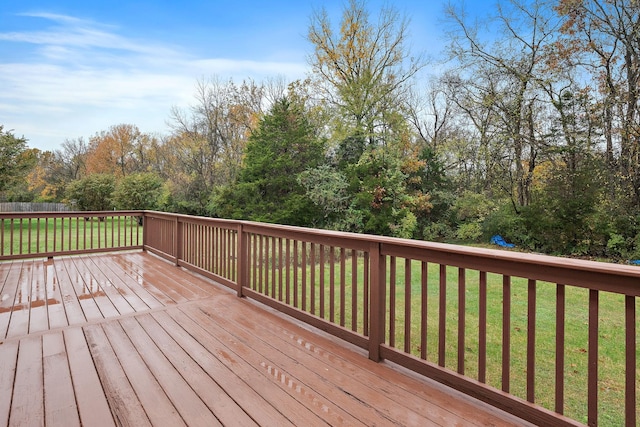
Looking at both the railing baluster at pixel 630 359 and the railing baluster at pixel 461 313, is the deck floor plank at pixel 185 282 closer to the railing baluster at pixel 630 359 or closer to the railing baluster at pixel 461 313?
the railing baluster at pixel 461 313

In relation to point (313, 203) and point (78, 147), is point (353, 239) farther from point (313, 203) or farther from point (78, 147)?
point (78, 147)

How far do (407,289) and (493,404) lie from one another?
0.72 meters

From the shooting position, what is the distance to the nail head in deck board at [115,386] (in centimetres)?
167

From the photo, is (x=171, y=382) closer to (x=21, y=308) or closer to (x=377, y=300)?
(x=377, y=300)

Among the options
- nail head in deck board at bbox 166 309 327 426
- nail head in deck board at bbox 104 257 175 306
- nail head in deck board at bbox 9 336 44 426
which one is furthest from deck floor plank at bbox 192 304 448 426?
nail head in deck board at bbox 9 336 44 426

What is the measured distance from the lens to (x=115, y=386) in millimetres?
1960

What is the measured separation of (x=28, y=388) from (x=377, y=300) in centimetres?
209

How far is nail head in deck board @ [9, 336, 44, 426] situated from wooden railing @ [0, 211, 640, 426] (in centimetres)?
176

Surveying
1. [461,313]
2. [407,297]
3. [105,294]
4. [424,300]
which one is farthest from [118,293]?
[461,313]

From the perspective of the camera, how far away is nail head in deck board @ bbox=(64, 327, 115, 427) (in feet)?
5.48

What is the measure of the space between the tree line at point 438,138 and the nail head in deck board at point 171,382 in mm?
8970

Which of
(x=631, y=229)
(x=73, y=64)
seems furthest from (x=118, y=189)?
(x=631, y=229)

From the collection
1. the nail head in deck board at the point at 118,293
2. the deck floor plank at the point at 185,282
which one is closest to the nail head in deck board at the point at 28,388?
the nail head in deck board at the point at 118,293

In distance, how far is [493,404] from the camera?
1773 mm
